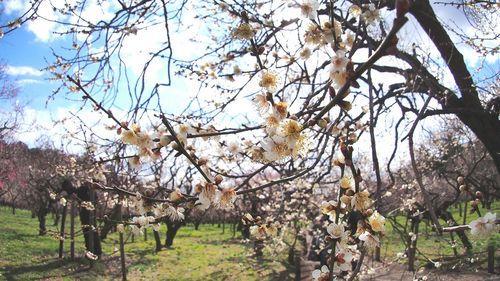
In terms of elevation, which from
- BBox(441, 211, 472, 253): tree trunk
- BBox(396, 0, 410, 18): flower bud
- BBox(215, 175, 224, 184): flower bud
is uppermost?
BBox(396, 0, 410, 18): flower bud

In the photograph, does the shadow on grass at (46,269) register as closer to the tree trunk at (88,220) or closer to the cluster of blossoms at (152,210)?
the tree trunk at (88,220)

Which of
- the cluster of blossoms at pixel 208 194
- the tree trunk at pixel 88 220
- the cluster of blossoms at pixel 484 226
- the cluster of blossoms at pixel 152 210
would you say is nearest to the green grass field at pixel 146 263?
the tree trunk at pixel 88 220

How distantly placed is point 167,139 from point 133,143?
27 cm

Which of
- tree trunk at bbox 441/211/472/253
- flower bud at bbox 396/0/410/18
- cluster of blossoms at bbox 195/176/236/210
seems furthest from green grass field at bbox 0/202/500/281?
flower bud at bbox 396/0/410/18

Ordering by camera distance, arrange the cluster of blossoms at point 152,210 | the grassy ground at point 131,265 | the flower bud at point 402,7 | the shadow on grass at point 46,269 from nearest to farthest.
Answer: the flower bud at point 402,7, the cluster of blossoms at point 152,210, the shadow on grass at point 46,269, the grassy ground at point 131,265

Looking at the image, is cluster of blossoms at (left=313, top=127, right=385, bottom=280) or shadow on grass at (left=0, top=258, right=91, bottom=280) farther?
shadow on grass at (left=0, top=258, right=91, bottom=280)

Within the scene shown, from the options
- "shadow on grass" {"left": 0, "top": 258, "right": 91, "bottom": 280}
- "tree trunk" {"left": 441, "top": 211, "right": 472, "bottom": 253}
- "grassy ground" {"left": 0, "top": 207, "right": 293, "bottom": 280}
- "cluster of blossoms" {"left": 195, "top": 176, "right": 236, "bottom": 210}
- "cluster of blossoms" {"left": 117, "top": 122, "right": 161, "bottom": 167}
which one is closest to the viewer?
"cluster of blossoms" {"left": 195, "top": 176, "right": 236, "bottom": 210}

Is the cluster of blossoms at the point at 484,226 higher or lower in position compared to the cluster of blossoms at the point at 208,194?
lower

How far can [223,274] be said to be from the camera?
12.5 metres

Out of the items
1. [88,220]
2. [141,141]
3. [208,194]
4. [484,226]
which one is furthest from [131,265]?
[484,226]

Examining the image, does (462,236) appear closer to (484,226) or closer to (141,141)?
(484,226)

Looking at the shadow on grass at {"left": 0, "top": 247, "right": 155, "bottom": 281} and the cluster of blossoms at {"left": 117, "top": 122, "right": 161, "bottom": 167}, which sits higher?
the cluster of blossoms at {"left": 117, "top": 122, "right": 161, "bottom": 167}

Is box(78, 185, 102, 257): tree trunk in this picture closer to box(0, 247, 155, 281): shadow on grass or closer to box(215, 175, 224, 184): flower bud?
box(0, 247, 155, 281): shadow on grass

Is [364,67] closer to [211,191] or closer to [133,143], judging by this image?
[211,191]
